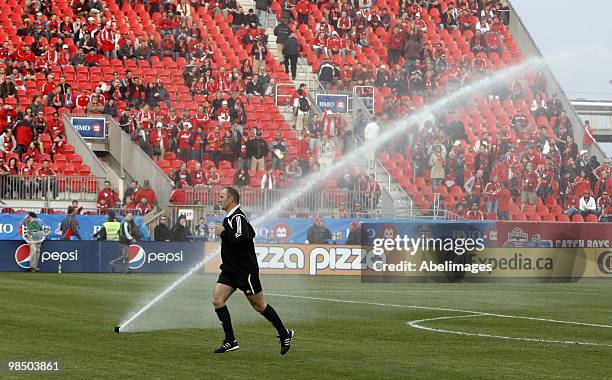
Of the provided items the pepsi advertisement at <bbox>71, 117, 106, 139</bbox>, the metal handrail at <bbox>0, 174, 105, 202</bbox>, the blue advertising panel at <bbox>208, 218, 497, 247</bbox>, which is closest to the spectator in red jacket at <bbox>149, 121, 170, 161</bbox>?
the pepsi advertisement at <bbox>71, 117, 106, 139</bbox>

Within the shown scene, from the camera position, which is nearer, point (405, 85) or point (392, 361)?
point (392, 361)

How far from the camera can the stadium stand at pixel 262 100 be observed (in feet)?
147

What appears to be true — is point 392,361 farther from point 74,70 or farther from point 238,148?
point 74,70

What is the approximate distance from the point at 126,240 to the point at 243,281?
22930 mm

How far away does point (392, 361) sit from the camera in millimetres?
16234

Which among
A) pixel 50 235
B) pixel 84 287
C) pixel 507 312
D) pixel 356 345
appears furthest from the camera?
pixel 50 235

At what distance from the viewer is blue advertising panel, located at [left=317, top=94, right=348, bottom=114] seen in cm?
5003

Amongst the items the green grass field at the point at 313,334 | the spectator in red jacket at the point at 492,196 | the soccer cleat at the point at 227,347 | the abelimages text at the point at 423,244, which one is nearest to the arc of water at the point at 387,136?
the spectator in red jacket at the point at 492,196

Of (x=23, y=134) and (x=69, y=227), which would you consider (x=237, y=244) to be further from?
(x=23, y=134)

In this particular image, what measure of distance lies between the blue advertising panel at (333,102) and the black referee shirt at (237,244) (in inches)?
1317

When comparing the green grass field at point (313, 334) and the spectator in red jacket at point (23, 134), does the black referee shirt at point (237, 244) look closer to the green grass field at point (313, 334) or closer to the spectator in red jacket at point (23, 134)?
the green grass field at point (313, 334)

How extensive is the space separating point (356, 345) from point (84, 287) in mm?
13808

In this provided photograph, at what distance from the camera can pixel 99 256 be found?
38.8m

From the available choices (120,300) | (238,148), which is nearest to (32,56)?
(238,148)
